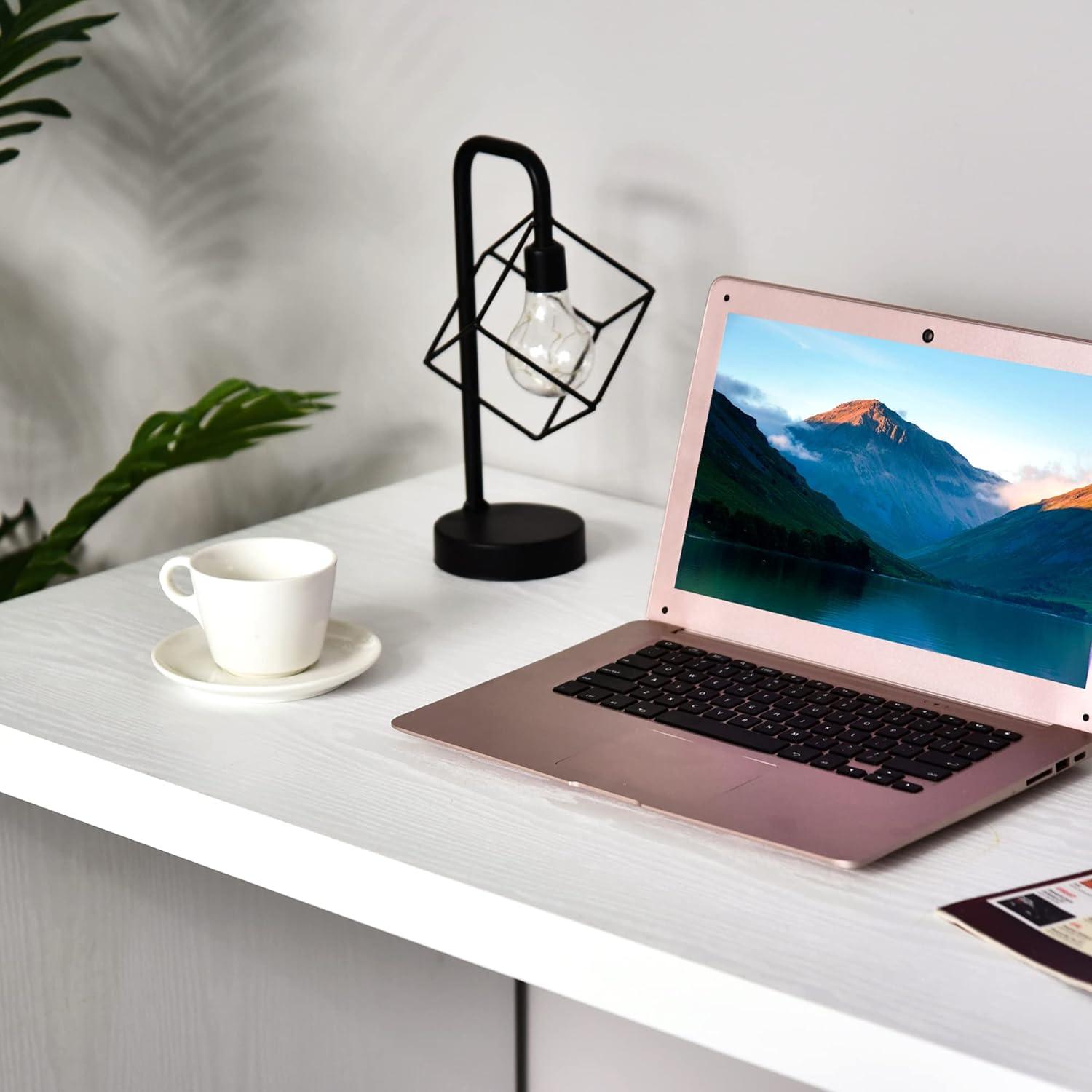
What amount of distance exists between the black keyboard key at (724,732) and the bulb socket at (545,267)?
0.33 meters

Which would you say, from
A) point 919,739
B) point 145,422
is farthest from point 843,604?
point 145,422

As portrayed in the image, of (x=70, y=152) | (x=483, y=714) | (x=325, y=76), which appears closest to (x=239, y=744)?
(x=483, y=714)

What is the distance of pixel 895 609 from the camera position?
839 millimetres

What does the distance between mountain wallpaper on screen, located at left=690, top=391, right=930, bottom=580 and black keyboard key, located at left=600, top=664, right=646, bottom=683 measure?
13cm

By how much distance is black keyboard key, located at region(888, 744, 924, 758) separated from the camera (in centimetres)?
72

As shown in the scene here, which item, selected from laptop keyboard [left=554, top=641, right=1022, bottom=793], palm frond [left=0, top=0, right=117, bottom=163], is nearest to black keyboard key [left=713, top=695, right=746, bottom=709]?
laptop keyboard [left=554, top=641, right=1022, bottom=793]

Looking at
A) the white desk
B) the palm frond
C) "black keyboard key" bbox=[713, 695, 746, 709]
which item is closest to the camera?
the white desk

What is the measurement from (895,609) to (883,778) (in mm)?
167

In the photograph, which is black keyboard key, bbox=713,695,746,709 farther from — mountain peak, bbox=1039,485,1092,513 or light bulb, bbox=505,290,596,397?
light bulb, bbox=505,290,596,397

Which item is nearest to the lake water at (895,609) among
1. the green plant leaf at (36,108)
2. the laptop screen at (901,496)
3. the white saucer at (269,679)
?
the laptop screen at (901,496)

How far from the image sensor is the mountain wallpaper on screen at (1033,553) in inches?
30.7

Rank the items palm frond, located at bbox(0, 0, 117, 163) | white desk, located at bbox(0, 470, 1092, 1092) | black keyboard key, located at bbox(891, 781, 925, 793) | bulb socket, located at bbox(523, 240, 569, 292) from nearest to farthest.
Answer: white desk, located at bbox(0, 470, 1092, 1092) → black keyboard key, located at bbox(891, 781, 925, 793) → bulb socket, located at bbox(523, 240, 569, 292) → palm frond, located at bbox(0, 0, 117, 163)

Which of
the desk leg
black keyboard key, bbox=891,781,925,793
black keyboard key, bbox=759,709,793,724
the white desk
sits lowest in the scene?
the desk leg

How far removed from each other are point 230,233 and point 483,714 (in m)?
0.81
